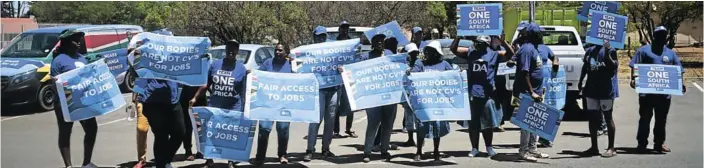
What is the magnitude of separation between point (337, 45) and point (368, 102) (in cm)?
80

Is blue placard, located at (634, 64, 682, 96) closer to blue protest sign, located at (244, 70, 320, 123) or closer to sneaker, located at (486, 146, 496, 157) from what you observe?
sneaker, located at (486, 146, 496, 157)

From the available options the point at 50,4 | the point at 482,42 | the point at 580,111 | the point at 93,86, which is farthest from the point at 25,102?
the point at 50,4

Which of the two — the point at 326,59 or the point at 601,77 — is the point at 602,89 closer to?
the point at 601,77

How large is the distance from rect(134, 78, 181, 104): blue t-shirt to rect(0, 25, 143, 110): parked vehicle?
491 centimetres

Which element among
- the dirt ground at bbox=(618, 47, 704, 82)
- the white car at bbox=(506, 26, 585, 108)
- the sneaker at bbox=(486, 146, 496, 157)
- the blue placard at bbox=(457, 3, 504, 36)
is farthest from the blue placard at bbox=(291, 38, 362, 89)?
the dirt ground at bbox=(618, 47, 704, 82)

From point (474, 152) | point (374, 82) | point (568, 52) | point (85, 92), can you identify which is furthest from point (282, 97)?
point (568, 52)

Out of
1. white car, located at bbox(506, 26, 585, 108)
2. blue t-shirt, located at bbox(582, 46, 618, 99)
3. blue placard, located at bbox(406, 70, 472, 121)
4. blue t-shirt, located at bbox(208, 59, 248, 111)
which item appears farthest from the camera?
white car, located at bbox(506, 26, 585, 108)

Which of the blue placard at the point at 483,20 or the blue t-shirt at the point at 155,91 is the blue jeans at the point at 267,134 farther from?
the blue placard at the point at 483,20

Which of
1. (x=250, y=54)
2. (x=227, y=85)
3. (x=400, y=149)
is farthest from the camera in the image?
(x=250, y=54)

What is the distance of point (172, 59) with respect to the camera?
23.5 feet

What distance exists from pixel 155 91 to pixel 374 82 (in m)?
2.32

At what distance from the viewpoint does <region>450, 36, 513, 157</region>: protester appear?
28.3ft

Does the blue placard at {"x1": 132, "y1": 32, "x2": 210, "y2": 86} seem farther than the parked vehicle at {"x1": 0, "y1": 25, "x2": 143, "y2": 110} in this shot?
No

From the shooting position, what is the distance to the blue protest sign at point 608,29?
8.82m
